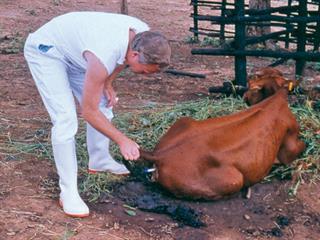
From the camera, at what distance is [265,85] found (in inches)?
230

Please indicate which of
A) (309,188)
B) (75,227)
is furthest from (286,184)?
(75,227)

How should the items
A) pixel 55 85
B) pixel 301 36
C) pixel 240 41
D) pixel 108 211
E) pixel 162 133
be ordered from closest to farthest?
pixel 55 85
pixel 108 211
pixel 162 133
pixel 240 41
pixel 301 36

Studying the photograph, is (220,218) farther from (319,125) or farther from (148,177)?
(319,125)

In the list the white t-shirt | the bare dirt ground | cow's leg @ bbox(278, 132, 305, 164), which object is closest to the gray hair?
the white t-shirt

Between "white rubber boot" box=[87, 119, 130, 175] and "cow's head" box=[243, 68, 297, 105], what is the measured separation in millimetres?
1432

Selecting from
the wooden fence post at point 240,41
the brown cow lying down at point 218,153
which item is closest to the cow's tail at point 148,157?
the brown cow lying down at point 218,153

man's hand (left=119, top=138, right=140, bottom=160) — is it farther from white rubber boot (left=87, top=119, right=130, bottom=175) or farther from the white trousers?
white rubber boot (left=87, top=119, right=130, bottom=175)

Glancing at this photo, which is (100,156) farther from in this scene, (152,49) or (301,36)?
(301,36)

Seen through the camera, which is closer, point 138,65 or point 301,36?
point 138,65

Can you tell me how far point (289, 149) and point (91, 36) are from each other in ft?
6.63

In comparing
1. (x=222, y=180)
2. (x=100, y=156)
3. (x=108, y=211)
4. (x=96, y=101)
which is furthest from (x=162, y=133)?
(x=96, y=101)

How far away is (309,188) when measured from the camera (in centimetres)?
523

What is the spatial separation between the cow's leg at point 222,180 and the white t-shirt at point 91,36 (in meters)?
1.12

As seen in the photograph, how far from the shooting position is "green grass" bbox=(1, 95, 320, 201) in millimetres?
5164
